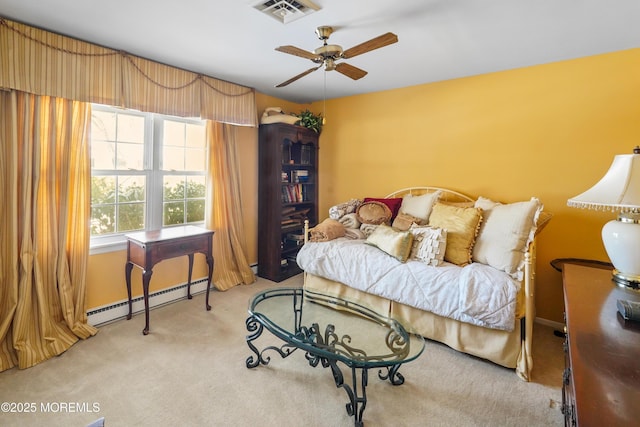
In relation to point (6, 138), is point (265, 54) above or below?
above

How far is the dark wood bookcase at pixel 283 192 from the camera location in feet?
12.7

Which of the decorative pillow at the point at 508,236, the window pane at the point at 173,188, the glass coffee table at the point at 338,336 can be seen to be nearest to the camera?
the glass coffee table at the point at 338,336

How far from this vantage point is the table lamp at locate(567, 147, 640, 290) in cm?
147

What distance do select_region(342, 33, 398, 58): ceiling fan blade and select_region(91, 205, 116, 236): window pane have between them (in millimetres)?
2452

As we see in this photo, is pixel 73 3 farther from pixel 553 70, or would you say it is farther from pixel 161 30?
pixel 553 70

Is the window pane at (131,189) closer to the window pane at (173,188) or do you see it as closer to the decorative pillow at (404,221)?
the window pane at (173,188)

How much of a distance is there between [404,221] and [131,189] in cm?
270

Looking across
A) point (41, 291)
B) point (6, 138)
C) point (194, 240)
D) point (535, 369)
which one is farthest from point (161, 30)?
point (535, 369)

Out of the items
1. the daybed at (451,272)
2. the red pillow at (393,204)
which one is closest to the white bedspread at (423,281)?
the daybed at (451,272)

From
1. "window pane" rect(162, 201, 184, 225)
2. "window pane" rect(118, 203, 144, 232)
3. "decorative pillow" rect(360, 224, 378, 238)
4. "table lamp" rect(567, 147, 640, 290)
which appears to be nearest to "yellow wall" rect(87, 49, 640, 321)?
"window pane" rect(118, 203, 144, 232)

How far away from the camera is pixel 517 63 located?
9.27 feet

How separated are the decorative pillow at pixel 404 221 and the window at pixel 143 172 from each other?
2.19 m

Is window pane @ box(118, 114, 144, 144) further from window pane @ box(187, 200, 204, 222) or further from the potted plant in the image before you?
the potted plant

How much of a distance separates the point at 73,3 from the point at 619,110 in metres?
4.02
